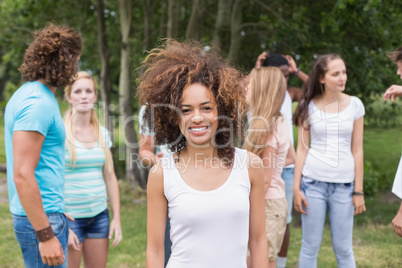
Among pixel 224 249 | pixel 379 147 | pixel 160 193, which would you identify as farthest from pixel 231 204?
pixel 379 147

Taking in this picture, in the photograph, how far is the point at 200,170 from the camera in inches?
79.1

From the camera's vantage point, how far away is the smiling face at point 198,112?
1.95m

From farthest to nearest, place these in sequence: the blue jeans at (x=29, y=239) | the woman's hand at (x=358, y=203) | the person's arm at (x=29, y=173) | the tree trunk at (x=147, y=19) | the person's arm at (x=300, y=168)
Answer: the tree trunk at (x=147, y=19)
the person's arm at (x=300, y=168)
the woman's hand at (x=358, y=203)
the blue jeans at (x=29, y=239)
the person's arm at (x=29, y=173)

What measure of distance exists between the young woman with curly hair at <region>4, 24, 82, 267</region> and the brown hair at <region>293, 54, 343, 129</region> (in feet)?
6.50

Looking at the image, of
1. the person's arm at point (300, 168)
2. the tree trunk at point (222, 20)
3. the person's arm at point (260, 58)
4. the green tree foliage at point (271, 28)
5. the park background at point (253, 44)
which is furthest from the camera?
the tree trunk at point (222, 20)

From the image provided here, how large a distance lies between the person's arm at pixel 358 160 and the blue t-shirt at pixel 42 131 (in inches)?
88.4

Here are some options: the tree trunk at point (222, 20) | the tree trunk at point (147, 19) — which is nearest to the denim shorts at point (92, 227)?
the tree trunk at point (222, 20)

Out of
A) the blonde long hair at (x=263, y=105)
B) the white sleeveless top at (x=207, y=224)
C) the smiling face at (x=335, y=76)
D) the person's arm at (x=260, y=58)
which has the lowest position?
the white sleeveless top at (x=207, y=224)

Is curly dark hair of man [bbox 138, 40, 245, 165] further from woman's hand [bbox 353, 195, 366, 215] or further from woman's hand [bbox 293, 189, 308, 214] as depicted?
woman's hand [bbox 353, 195, 366, 215]

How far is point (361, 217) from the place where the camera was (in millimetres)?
7758

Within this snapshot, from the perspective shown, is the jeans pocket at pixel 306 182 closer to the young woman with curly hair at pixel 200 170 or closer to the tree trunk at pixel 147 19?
the young woman with curly hair at pixel 200 170

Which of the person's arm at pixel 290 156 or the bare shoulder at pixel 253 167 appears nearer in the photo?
the bare shoulder at pixel 253 167

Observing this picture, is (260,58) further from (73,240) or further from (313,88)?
(73,240)

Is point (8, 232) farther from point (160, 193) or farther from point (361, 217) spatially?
point (361, 217)
